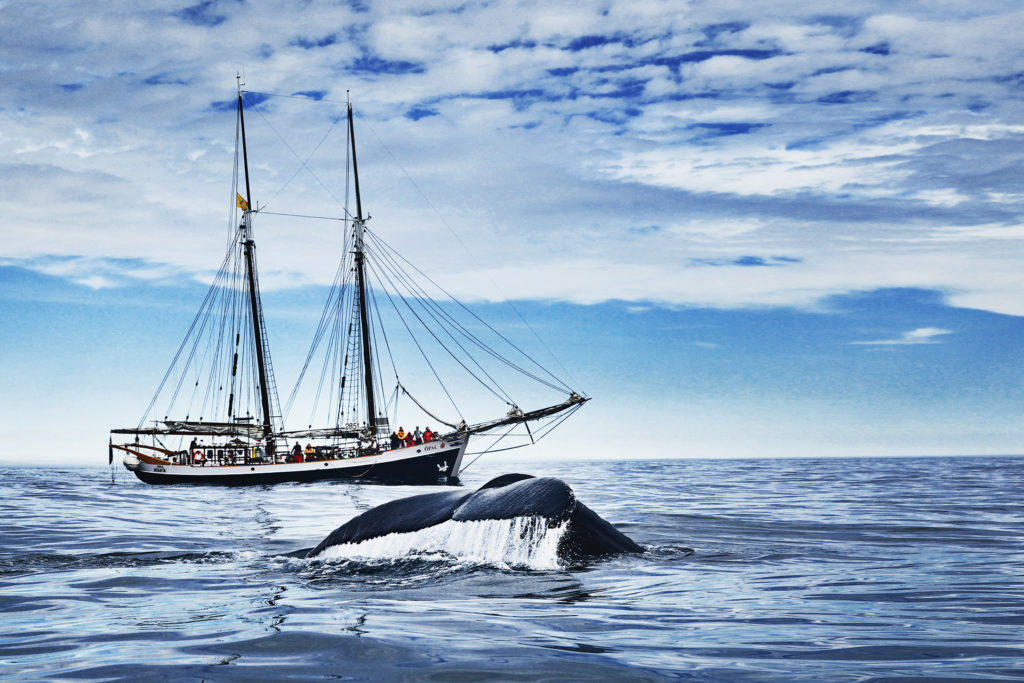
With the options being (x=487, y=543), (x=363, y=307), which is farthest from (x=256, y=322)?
(x=487, y=543)

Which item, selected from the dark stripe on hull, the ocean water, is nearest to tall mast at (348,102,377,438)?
the dark stripe on hull

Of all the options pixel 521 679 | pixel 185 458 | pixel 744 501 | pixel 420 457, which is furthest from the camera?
pixel 185 458

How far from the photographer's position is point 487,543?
400 inches

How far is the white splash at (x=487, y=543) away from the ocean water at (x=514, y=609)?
0.07 feet

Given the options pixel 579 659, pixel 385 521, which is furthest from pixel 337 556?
pixel 579 659

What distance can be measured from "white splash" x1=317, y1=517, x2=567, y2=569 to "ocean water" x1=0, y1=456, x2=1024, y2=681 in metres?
0.02

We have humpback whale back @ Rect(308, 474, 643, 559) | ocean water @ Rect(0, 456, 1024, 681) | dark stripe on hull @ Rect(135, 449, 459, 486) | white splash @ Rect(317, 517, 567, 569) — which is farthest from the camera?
dark stripe on hull @ Rect(135, 449, 459, 486)

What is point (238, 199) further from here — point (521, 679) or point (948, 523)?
point (521, 679)

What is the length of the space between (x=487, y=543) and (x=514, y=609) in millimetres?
2611

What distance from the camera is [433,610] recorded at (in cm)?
762

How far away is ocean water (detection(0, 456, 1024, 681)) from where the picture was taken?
559cm

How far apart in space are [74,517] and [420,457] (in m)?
40.7

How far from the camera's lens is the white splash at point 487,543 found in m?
9.98

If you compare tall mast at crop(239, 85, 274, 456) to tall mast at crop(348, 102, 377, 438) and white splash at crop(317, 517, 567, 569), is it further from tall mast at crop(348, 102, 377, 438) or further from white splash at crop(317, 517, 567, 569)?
white splash at crop(317, 517, 567, 569)
